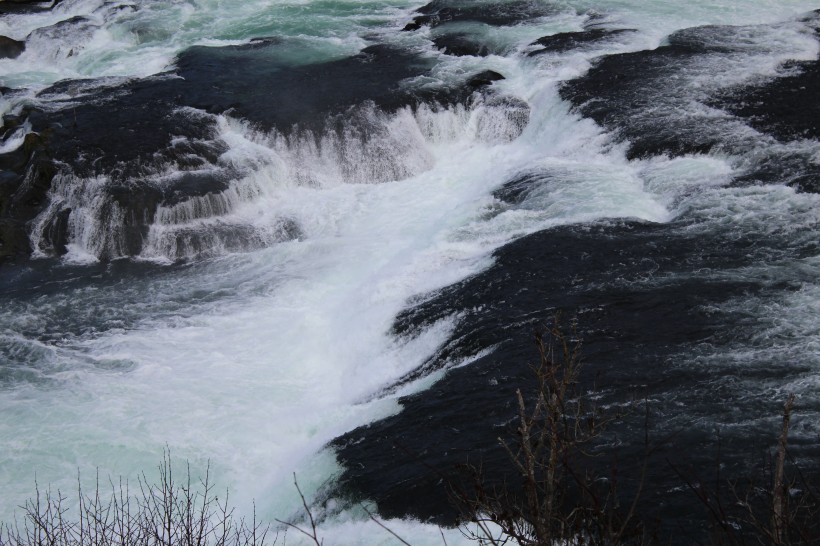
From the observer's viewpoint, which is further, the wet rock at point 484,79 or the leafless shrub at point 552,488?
the wet rock at point 484,79

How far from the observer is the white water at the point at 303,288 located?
40.3 feet

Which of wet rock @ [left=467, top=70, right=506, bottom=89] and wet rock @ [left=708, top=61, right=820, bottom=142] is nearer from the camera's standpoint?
wet rock @ [left=708, top=61, right=820, bottom=142]

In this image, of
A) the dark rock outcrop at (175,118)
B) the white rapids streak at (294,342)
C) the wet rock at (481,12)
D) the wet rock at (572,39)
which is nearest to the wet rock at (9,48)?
the dark rock outcrop at (175,118)

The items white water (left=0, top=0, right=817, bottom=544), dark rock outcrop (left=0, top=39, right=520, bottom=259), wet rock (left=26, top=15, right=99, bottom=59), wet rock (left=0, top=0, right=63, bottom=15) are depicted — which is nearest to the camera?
white water (left=0, top=0, right=817, bottom=544)

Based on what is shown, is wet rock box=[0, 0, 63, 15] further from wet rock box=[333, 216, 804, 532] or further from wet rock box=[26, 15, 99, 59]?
wet rock box=[333, 216, 804, 532]

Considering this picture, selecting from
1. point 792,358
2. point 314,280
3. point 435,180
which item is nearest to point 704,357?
point 792,358

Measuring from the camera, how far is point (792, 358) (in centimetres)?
1052

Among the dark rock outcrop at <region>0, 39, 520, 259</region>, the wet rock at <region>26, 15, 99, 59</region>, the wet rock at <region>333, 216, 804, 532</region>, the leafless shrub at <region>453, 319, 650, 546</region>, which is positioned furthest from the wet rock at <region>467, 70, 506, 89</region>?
the leafless shrub at <region>453, 319, 650, 546</region>

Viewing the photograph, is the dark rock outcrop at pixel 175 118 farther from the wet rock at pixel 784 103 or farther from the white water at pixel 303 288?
the wet rock at pixel 784 103

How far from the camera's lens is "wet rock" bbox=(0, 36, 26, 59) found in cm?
2645

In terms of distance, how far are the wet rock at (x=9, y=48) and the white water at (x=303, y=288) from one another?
33.6 feet

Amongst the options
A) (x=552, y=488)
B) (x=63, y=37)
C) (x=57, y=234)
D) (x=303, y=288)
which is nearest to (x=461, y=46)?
(x=303, y=288)

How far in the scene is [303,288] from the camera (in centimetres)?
1627

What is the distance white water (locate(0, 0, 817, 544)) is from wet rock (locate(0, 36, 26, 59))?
10.3 metres
